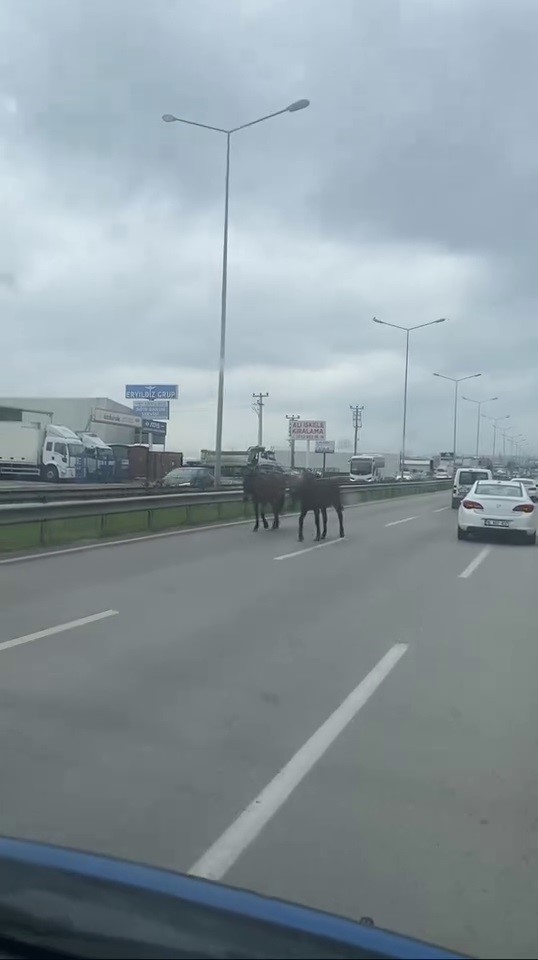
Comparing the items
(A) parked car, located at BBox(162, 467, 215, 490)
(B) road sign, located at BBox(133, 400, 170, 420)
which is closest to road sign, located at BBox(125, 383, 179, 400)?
(B) road sign, located at BBox(133, 400, 170, 420)

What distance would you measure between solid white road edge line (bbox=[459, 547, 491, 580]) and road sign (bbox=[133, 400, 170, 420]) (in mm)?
51524

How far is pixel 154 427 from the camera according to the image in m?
68.2

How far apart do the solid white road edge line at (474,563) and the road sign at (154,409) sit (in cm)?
5152

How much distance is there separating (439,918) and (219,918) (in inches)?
56.4

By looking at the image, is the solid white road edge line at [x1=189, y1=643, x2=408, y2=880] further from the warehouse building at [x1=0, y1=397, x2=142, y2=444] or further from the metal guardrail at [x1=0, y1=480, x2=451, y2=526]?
the warehouse building at [x1=0, y1=397, x2=142, y2=444]

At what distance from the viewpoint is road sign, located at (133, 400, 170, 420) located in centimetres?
7069

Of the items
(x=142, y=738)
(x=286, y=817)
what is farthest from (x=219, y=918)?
(x=142, y=738)

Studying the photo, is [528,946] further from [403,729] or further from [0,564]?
[0,564]

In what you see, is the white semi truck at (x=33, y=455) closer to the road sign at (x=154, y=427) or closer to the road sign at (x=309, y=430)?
the road sign at (x=154, y=427)

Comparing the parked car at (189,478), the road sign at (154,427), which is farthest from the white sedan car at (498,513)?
the road sign at (154,427)

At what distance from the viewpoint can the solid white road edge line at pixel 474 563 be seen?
52.2 feet

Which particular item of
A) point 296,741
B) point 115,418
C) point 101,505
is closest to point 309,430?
point 115,418

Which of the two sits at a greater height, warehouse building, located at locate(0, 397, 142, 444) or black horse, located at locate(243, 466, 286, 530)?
warehouse building, located at locate(0, 397, 142, 444)

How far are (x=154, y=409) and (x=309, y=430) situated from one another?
1244 cm
